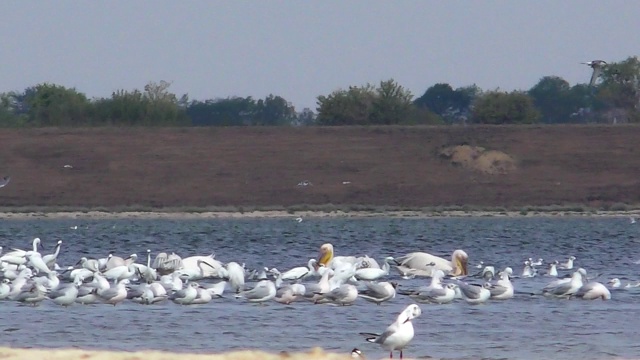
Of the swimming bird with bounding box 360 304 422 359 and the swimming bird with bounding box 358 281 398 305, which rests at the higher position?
the swimming bird with bounding box 360 304 422 359

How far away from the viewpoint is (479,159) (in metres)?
63.1

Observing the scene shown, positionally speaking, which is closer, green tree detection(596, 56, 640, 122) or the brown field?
the brown field

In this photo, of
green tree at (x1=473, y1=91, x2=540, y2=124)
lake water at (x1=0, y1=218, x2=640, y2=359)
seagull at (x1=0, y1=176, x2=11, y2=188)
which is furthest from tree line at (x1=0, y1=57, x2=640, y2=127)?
lake water at (x1=0, y1=218, x2=640, y2=359)

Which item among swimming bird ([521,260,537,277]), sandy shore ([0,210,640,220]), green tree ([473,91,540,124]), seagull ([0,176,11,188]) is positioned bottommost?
sandy shore ([0,210,640,220])

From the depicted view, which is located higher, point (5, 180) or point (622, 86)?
point (622, 86)

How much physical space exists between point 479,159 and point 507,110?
12.9 m

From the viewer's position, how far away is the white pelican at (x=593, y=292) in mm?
18125

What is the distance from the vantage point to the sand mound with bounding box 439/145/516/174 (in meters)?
61.9

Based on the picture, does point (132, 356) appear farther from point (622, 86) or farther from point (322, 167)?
point (622, 86)

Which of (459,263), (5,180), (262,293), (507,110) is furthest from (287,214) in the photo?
(262,293)

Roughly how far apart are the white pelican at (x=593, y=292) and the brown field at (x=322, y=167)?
36170 millimetres

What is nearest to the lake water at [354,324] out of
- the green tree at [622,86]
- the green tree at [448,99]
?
the green tree at [622,86]

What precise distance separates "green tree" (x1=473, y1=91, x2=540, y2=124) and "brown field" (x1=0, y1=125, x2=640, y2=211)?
280 inches

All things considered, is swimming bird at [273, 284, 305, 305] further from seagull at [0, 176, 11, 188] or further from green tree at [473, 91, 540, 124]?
green tree at [473, 91, 540, 124]
